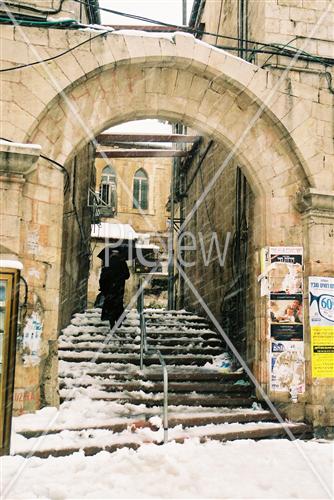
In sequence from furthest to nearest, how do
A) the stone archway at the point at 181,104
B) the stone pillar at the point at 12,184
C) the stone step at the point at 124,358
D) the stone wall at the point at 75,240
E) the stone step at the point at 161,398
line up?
the stone wall at the point at 75,240, the stone step at the point at 124,358, the stone step at the point at 161,398, the stone archway at the point at 181,104, the stone pillar at the point at 12,184

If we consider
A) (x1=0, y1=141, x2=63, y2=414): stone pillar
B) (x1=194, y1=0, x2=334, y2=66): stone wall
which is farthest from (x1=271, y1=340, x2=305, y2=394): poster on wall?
(x1=194, y1=0, x2=334, y2=66): stone wall

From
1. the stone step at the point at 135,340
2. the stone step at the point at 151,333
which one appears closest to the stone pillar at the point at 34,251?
the stone step at the point at 135,340

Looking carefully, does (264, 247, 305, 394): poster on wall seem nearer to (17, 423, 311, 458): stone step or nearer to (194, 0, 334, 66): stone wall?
(17, 423, 311, 458): stone step

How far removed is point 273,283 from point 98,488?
152 inches

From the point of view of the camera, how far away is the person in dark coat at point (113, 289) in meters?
8.95

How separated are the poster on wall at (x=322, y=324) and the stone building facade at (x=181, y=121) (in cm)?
11

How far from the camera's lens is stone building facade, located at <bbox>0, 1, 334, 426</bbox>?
598 centimetres

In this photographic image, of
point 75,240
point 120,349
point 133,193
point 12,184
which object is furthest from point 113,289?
point 133,193

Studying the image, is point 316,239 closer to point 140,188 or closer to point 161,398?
point 161,398

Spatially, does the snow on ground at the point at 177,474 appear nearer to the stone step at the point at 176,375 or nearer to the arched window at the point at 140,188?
the stone step at the point at 176,375

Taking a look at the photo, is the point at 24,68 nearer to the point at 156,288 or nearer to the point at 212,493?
the point at 212,493

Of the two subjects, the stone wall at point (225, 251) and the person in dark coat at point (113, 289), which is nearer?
the stone wall at point (225, 251)

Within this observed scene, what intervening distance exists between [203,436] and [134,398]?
128cm

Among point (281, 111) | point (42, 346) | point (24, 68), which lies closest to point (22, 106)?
point (24, 68)
